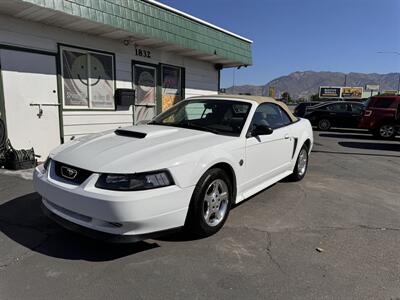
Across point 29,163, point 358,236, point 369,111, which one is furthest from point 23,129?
point 369,111

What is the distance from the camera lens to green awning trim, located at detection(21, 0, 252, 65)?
6.35m

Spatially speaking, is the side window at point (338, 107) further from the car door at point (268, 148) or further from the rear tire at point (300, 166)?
the car door at point (268, 148)

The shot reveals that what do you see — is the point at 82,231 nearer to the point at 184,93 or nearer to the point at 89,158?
the point at 89,158

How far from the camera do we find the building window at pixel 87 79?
7.41 m

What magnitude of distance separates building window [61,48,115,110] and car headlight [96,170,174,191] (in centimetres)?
518

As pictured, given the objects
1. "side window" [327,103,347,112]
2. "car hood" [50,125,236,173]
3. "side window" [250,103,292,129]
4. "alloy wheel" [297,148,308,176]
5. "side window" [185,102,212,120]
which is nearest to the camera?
"car hood" [50,125,236,173]

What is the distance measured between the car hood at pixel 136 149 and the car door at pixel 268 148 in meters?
0.54

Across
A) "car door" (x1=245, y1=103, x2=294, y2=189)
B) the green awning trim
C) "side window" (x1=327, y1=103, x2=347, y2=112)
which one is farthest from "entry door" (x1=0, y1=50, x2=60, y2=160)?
"side window" (x1=327, y1=103, x2=347, y2=112)

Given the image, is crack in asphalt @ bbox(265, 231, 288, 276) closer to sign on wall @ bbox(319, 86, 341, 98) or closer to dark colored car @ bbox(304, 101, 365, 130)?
dark colored car @ bbox(304, 101, 365, 130)

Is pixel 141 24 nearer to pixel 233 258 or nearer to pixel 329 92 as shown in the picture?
pixel 233 258

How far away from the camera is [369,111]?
13914 mm

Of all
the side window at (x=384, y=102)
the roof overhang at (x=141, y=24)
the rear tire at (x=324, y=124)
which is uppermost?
the roof overhang at (x=141, y=24)

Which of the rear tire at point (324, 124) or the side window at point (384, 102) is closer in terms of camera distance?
the side window at point (384, 102)

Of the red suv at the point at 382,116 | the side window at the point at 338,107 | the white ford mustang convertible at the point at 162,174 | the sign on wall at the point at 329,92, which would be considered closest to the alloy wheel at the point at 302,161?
the white ford mustang convertible at the point at 162,174
